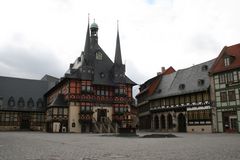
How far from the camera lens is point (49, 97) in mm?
70062

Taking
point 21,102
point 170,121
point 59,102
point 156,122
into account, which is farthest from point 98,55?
point 21,102

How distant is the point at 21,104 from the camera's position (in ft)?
226

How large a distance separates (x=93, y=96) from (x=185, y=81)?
1743cm

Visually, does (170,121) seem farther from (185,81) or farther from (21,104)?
(21,104)

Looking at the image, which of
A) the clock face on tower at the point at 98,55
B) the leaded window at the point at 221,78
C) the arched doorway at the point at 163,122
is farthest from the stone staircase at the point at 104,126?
the leaded window at the point at 221,78

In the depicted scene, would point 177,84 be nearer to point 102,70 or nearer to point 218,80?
point 218,80

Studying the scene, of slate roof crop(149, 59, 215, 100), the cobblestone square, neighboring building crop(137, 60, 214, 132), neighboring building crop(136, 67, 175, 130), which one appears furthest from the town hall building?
the cobblestone square

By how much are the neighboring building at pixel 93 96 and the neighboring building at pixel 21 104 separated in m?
13.9

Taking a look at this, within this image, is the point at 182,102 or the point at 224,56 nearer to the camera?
the point at 224,56

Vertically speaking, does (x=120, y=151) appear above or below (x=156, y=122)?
below

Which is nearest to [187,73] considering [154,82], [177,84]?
[177,84]

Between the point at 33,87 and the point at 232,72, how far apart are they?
50.7 metres

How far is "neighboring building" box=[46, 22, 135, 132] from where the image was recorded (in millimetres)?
51938

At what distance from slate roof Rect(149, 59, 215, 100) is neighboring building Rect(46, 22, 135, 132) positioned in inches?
261
